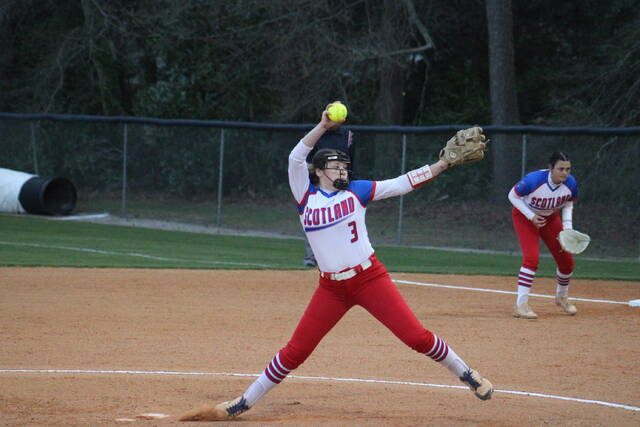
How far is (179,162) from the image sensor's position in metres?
23.3

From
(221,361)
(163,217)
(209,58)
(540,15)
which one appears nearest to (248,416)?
(221,361)

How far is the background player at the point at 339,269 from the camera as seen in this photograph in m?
6.25

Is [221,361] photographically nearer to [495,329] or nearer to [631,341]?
[495,329]

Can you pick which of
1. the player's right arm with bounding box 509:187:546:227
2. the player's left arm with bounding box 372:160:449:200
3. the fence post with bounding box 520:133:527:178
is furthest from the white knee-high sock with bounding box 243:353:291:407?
the fence post with bounding box 520:133:527:178

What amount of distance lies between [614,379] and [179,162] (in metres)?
16.8

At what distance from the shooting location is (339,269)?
6.26 m

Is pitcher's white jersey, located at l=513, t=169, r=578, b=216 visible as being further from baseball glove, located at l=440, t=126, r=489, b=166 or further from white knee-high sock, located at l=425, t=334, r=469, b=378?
white knee-high sock, located at l=425, t=334, r=469, b=378

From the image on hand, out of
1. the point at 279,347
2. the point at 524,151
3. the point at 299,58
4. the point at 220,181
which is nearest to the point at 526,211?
the point at 279,347

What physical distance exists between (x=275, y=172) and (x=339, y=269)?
1625 centimetres

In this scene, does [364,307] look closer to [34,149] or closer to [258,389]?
[258,389]

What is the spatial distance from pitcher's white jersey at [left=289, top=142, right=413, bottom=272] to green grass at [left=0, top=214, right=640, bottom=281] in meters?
8.97

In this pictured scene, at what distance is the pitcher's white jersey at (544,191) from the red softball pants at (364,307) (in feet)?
15.6

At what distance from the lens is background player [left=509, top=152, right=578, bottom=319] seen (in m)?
10.6

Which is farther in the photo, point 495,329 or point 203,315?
point 203,315
